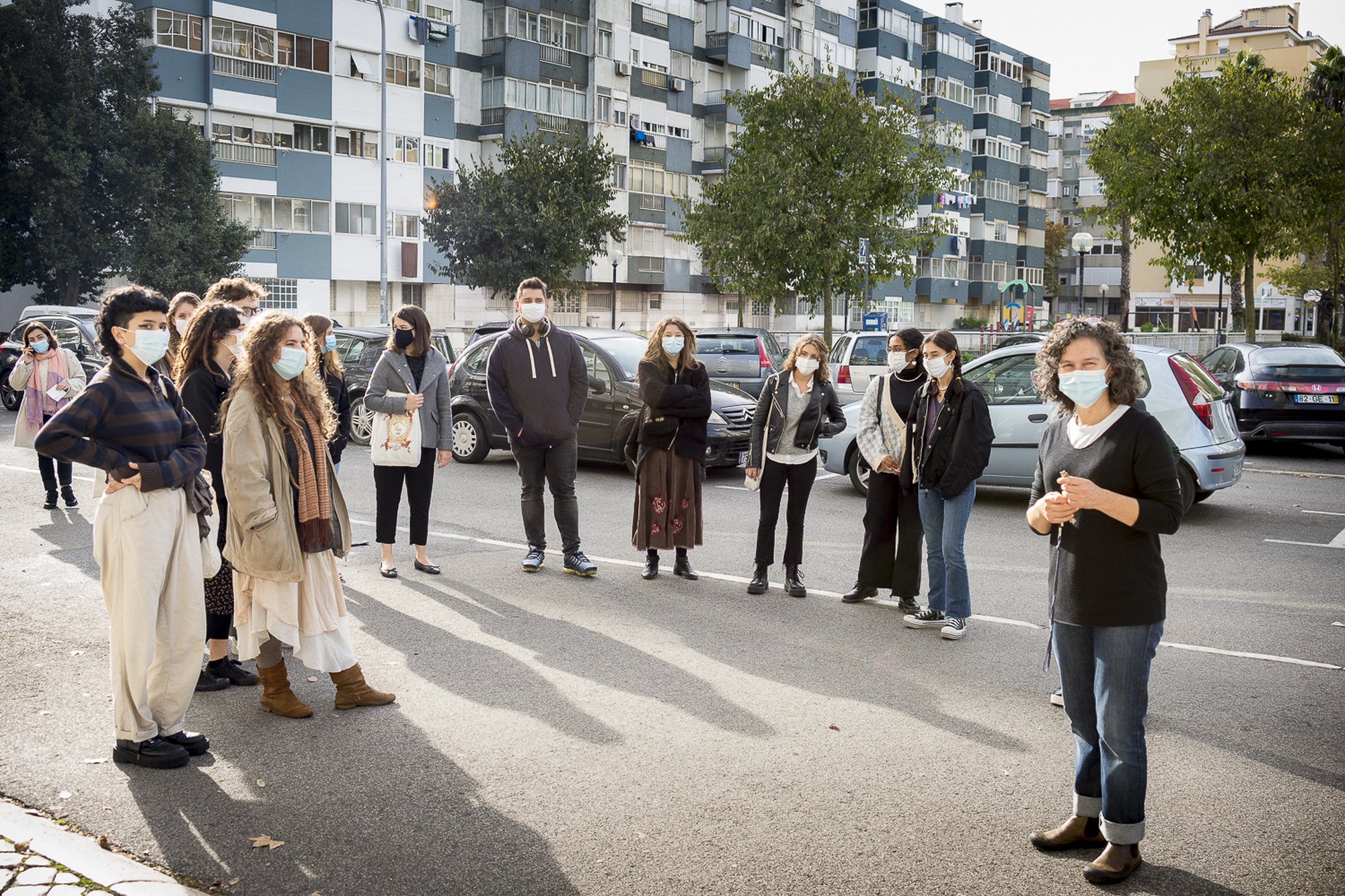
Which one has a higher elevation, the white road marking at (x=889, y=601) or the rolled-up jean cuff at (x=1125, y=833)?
the rolled-up jean cuff at (x=1125, y=833)

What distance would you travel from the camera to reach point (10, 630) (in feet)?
23.4

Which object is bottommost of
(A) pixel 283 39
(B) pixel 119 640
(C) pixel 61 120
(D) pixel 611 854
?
(D) pixel 611 854

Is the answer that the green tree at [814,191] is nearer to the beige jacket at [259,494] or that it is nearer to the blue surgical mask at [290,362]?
the blue surgical mask at [290,362]

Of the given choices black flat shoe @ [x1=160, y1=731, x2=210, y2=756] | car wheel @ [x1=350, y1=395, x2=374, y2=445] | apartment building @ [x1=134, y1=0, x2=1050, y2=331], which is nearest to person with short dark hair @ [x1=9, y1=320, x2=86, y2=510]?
car wheel @ [x1=350, y1=395, x2=374, y2=445]

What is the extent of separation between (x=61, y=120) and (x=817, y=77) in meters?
22.5

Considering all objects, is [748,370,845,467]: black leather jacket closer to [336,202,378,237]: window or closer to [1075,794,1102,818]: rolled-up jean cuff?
[1075,794,1102,818]: rolled-up jean cuff

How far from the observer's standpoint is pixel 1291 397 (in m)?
17.0

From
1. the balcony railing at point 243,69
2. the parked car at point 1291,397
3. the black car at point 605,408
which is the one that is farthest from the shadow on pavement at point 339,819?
the balcony railing at point 243,69

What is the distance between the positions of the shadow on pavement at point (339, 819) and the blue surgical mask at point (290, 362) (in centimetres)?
160

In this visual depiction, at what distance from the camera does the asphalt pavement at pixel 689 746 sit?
4145 millimetres

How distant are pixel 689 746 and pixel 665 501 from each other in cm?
359

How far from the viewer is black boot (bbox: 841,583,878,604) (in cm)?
812

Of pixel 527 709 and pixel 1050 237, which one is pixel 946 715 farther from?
pixel 1050 237

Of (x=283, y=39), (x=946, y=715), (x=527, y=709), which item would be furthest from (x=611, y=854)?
(x=283, y=39)
